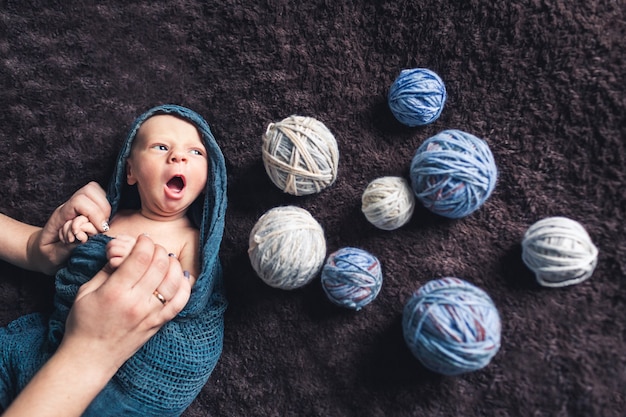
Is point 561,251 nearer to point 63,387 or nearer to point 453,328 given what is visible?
point 453,328

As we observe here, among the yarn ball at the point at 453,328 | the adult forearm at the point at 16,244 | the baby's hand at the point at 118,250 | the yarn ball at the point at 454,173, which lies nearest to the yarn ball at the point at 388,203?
the yarn ball at the point at 454,173

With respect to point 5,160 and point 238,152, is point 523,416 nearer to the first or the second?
point 238,152

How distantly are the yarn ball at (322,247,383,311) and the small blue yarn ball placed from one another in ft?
0.90

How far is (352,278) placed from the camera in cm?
96

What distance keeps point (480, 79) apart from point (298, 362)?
67cm

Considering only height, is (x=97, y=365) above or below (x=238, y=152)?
below

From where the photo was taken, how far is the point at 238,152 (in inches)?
45.6

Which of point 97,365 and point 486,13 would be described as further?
point 486,13

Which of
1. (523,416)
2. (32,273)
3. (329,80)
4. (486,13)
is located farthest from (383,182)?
(32,273)

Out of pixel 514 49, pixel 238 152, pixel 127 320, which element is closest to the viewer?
pixel 127 320

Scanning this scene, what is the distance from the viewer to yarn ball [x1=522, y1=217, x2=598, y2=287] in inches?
35.5

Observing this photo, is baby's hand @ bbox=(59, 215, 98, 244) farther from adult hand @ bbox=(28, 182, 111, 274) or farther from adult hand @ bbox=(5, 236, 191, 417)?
adult hand @ bbox=(5, 236, 191, 417)

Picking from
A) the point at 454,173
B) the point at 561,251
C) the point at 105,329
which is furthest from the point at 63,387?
the point at 561,251

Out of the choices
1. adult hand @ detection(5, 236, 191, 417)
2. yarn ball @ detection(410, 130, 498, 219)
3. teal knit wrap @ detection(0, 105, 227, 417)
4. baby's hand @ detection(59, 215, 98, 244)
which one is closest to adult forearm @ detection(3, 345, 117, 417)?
adult hand @ detection(5, 236, 191, 417)
